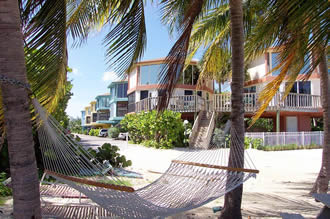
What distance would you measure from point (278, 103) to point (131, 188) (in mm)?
13338

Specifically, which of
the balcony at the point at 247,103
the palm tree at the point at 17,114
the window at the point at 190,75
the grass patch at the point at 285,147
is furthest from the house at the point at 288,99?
the palm tree at the point at 17,114

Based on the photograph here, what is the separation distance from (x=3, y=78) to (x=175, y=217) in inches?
113

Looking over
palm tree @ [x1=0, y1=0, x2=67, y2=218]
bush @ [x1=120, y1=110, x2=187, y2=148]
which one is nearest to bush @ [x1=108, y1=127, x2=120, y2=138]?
bush @ [x1=120, y1=110, x2=187, y2=148]

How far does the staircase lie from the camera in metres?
12.7

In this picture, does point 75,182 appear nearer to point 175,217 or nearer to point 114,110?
point 175,217

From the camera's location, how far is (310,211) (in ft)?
12.6

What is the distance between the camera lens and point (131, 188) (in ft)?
7.14

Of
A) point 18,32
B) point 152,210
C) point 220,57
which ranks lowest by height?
point 152,210

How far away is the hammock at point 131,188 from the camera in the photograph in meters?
2.25

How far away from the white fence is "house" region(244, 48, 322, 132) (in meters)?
0.94

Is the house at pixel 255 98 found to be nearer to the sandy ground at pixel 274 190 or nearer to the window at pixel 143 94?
the window at pixel 143 94

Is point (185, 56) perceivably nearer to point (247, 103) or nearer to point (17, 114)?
point (17, 114)

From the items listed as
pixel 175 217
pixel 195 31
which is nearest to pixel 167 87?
pixel 175 217

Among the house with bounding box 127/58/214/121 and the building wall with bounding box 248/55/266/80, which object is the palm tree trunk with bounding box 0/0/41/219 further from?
the building wall with bounding box 248/55/266/80
